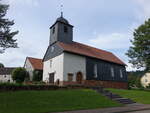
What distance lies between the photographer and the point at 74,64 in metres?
29.1

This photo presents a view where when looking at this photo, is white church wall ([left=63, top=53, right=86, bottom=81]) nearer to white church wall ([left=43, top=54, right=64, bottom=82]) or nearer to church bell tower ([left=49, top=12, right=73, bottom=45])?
white church wall ([left=43, top=54, right=64, bottom=82])

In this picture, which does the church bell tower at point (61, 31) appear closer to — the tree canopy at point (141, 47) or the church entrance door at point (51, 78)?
the church entrance door at point (51, 78)

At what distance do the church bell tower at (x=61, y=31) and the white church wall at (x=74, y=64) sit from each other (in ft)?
12.8

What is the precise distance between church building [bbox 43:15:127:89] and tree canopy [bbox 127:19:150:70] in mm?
4331

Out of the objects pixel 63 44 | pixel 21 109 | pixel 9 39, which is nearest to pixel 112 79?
pixel 63 44

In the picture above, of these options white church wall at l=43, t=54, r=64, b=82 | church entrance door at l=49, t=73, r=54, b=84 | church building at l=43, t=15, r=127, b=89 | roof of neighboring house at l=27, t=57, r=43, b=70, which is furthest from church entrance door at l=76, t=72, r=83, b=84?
roof of neighboring house at l=27, t=57, r=43, b=70

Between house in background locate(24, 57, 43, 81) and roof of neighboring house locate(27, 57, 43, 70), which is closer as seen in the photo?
house in background locate(24, 57, 43, 81)

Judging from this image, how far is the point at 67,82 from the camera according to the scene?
28109 millimetres

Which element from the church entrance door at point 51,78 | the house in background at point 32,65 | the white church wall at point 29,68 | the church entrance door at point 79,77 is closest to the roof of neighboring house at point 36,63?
the house in background at point 32,65

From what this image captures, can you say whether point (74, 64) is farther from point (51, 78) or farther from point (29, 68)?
point (29, 68)

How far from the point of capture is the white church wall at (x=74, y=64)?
28.1 metres

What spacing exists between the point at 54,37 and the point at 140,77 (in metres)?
57.7

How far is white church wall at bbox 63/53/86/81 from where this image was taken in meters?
28.1

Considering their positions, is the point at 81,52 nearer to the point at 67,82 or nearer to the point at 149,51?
the point at 67,82
